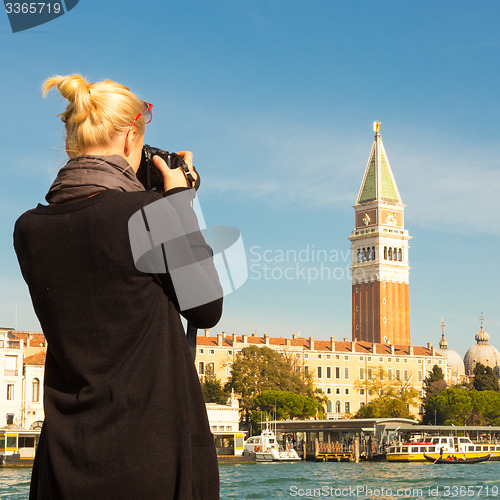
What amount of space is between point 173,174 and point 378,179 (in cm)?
8441

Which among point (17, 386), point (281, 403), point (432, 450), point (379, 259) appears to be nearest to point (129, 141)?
point (17, 386)

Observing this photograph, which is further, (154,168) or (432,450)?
(432,450)

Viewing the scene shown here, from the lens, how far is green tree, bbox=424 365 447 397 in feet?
219

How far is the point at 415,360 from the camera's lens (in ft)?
245

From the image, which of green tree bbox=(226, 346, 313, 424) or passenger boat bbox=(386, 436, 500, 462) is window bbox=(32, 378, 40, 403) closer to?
green tree bbox=(226, 346, 313, 424)

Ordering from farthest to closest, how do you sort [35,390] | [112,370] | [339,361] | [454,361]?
[454,361]
[339,361]
[35,390]
[112,370]

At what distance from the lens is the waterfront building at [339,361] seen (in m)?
65.6

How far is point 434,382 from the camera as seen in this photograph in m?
67.9

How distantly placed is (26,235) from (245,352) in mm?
56696

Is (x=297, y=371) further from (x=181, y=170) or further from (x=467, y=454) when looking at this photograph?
(x=181, y=170)

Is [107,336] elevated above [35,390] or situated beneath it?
situated beneath

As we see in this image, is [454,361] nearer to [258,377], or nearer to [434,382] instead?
[434,382]

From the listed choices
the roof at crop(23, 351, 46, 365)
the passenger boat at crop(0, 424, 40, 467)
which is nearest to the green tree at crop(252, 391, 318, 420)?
the roof at crop(23, 351, 46, 365)

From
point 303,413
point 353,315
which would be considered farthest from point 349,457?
point 353,315
